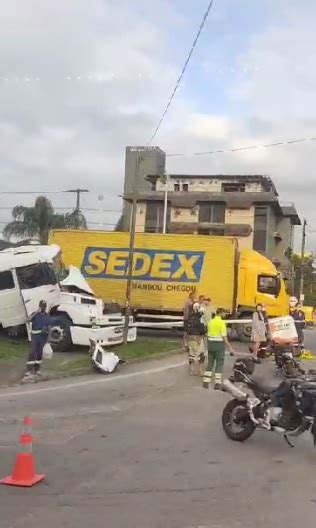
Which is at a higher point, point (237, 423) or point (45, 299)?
point (45, 299)

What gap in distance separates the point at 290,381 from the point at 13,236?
149 ft

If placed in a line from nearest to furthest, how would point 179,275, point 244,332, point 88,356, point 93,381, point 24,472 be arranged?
point 24,472, point 93,381, point 88,356, point 244,332, point 179,275

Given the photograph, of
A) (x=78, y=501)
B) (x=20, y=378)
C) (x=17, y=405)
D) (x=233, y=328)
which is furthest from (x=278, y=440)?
(x=233, y=328)

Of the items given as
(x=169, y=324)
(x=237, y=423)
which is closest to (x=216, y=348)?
(x=237, y=423)

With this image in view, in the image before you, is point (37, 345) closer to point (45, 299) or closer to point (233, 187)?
point (45, 299)

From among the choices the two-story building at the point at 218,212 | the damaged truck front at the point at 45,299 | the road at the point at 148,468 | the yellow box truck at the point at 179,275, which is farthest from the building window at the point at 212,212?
the road at the point at 148,468

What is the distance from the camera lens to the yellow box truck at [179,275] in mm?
24141

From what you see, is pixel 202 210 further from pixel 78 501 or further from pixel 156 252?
pixel 78 501

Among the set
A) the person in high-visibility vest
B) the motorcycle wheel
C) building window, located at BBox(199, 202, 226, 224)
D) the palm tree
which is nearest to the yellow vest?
the person in high-visibility vest

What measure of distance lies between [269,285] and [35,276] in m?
10.1

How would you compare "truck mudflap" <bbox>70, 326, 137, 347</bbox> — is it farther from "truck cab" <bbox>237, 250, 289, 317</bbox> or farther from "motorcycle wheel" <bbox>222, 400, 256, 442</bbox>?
"motorcycle wheel" <bbox>222, 400, 256, 442</bbox>

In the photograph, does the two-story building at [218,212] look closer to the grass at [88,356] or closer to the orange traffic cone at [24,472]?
the grass at [88,356]

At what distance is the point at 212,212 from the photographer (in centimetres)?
6103

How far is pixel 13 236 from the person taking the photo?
51.6m
